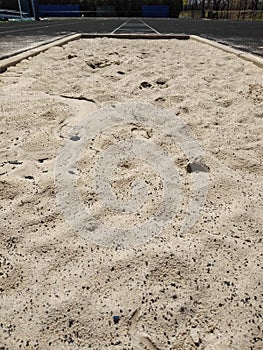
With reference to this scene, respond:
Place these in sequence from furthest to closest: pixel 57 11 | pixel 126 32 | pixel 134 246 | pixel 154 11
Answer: pixel 154 11 < pixel 57 11 < pixel 126 32 < pixel 134 246

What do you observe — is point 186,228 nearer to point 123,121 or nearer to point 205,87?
point 123,121

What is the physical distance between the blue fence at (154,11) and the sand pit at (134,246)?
33341 millimetres

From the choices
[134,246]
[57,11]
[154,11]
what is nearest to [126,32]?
[134,246]

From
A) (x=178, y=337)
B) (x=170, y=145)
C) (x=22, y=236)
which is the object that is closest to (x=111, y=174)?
(x=170, y=145)

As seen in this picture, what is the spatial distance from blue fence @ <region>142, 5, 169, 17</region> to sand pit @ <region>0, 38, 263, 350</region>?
33341 mm

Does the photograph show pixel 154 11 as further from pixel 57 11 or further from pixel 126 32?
pixel 126 32

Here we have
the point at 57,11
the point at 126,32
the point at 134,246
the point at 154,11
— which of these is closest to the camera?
the point at 134,246

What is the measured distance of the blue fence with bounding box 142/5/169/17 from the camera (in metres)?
31.0

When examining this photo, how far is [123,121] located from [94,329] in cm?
155

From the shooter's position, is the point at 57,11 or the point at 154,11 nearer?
the point at 57,11

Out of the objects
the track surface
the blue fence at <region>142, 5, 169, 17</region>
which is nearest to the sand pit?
the track surface

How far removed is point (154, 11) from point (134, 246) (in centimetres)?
3535

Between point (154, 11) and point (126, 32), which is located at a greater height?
point (126, 32)

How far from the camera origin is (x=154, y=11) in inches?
1226
